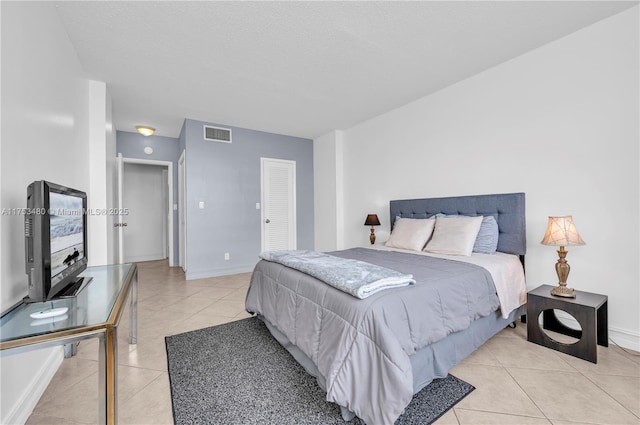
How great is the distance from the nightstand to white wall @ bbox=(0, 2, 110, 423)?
129 inches

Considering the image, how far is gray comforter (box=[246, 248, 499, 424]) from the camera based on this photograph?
1.25 meters

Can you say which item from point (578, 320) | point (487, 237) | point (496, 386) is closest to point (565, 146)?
point (487, 237)

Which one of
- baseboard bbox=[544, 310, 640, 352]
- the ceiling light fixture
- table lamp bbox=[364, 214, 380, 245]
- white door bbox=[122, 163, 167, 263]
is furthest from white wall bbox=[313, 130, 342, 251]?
white door bbox=[122, 163, 167, 263]

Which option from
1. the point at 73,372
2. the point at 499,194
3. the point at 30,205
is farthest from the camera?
the point at 499,194

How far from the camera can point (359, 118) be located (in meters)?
4.39

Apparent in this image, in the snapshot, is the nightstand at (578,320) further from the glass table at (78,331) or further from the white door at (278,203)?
the white door at (278,203)

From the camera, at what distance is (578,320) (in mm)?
1963

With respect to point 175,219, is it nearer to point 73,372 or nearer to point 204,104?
point 204,104

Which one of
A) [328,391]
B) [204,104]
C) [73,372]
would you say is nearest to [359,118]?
[204,104]

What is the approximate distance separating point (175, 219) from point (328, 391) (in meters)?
5.04

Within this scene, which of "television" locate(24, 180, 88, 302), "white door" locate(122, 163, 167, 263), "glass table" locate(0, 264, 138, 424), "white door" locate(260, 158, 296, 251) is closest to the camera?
"glass table" locate(0, 264, 138, 424)

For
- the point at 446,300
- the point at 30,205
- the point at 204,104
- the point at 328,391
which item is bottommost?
the point at 328,391

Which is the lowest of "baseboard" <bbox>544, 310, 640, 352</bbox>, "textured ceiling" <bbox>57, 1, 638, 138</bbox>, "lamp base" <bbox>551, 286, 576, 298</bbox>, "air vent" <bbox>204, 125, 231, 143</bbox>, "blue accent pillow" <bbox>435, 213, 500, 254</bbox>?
"baseboard" <bbox>544, 310, 640, 352</bbox>

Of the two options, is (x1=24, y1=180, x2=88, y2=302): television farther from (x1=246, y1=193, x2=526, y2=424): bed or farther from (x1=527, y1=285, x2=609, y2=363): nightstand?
(x1=527, y1=285, x2=609, y2=363): nightstand
